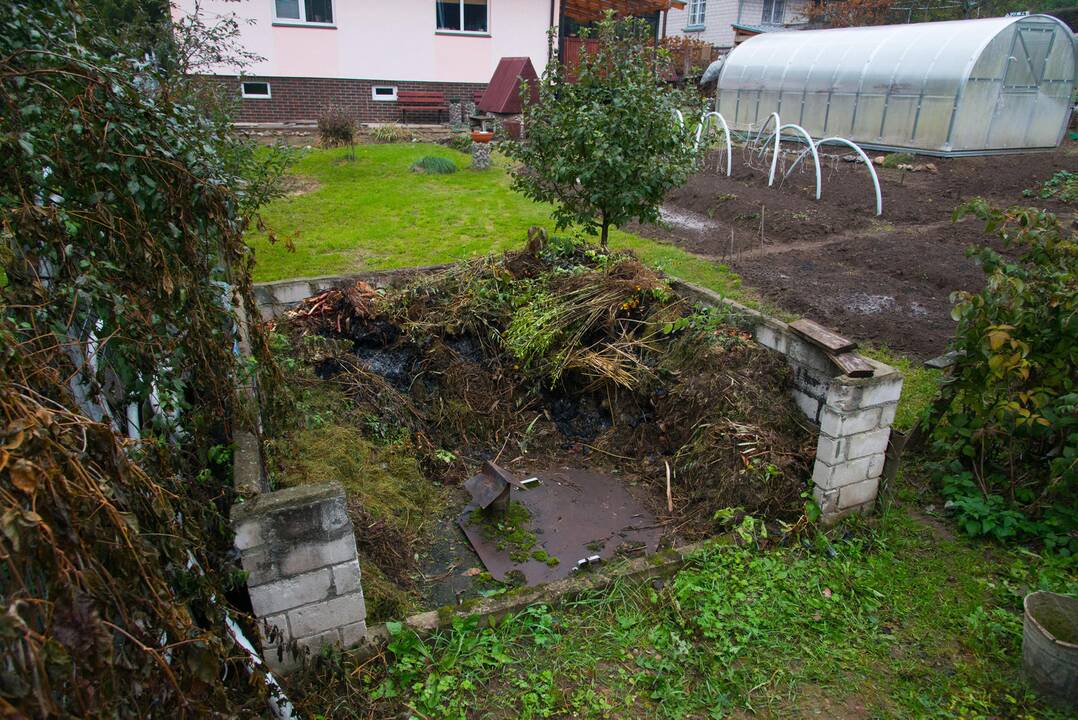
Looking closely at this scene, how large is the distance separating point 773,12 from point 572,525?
32.0 metres

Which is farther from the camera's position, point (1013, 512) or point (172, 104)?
point (1013, 512)

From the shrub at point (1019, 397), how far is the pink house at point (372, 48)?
1491cm

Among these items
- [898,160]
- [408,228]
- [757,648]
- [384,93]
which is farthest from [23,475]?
[384,93]

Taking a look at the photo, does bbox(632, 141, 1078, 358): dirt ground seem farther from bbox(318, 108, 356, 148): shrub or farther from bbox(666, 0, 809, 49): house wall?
bbox(666, 0, 809, 49): house wall

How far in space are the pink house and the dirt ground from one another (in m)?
7.83

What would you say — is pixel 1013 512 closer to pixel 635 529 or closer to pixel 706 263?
pixel 635 529

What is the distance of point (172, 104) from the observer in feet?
9.64

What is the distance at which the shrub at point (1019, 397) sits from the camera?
388 centimetres

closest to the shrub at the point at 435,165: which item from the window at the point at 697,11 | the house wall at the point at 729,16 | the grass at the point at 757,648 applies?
the grass at the point at 757,648

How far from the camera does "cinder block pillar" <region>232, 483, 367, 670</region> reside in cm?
278

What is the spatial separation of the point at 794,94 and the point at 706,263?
10.8 meters

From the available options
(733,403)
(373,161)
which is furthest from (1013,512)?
(373,161)

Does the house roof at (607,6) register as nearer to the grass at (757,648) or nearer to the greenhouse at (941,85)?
the greenhouse at (941,85)

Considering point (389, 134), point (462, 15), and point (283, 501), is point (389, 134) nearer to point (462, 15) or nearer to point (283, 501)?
point (462, 15)
